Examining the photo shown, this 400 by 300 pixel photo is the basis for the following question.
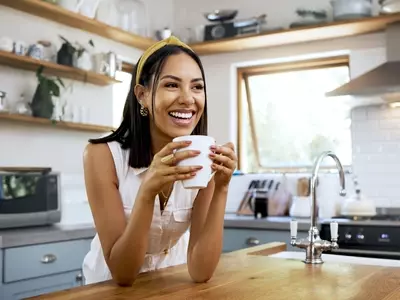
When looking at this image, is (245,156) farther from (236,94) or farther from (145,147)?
(145,147)

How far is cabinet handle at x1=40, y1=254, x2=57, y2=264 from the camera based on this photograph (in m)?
2.78

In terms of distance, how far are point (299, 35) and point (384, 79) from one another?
0.83 metres

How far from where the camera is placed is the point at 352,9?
387 centimetres

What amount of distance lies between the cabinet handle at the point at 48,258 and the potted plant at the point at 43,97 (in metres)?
0.97

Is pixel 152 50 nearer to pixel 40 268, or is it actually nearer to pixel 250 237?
pixel 40 268

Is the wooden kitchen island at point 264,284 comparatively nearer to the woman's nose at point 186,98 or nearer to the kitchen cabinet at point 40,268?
the woman's nose at point 186,98

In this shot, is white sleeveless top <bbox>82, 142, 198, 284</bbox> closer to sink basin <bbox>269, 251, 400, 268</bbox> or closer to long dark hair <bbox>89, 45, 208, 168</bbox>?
long dark hair <bbox>89, 45, 208, 168</bbox>

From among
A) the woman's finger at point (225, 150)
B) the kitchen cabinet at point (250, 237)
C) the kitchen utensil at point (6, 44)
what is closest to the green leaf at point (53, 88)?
the kitchen utensil at point (6, 44)

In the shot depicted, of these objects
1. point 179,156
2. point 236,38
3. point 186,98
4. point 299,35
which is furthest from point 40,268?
point 299,35

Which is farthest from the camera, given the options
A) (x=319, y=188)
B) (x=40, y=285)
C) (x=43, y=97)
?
(x=319, y=188)

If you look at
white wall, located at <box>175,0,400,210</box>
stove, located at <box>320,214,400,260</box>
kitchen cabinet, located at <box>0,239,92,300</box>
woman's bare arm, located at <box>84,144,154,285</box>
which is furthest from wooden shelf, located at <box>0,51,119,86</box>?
woman's bare arm, located at <box>84,144,154,285</box>

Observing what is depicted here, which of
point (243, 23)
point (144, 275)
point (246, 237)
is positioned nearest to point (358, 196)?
point (246, 237)

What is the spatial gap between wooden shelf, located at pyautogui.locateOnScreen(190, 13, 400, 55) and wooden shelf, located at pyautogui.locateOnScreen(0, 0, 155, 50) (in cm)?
52

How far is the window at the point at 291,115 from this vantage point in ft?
14.3
